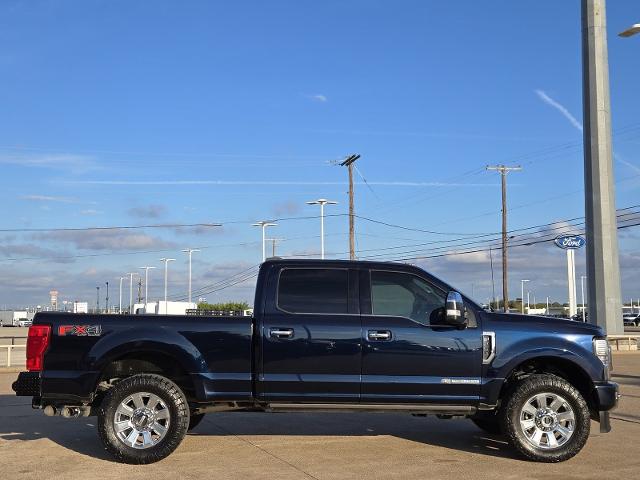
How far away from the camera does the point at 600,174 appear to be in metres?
21.1

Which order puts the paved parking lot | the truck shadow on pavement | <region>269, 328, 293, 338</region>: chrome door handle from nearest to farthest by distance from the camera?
the paved parking lot
<region>269, 328, 293, 338</region>: chrome door handle
the truck shadow on pavement

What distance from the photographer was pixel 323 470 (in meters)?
7.12

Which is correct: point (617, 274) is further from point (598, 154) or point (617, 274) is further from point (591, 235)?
point (598, 154)

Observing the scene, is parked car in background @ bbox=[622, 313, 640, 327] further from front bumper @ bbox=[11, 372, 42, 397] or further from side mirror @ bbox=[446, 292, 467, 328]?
front bumper @ bbox=[11, 372, 42, 397]

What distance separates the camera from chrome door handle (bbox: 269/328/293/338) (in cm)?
765

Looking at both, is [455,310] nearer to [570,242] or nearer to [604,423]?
[604,423]

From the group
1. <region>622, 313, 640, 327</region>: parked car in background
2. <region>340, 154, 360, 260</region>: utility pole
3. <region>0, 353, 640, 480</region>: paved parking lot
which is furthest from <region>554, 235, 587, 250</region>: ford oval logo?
<region>622, 313, 640, 327</region>: parked car in background

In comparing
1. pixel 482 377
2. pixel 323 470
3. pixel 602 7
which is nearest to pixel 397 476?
pixel 323 470

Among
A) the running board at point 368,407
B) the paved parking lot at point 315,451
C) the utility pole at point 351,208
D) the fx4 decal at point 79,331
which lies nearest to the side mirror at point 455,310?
the running board at point 368,407

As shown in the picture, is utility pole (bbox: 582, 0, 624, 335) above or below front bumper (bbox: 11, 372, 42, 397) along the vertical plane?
above

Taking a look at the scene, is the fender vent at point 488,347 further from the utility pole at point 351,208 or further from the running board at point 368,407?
the utility pole at point 351,208

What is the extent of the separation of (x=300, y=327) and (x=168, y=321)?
1393mm

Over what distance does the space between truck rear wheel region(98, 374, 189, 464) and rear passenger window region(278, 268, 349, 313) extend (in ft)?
4.96

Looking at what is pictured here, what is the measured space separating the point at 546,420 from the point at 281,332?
9.68ft
